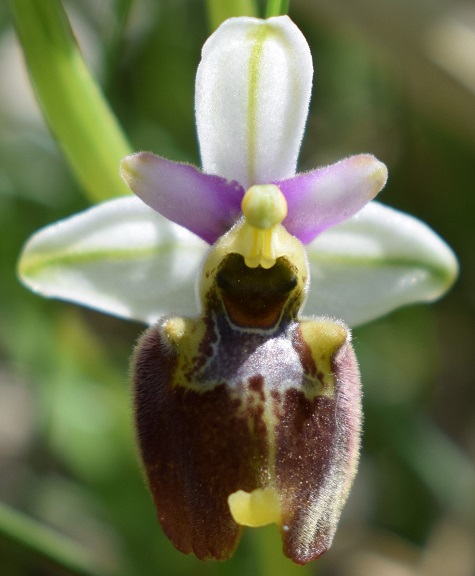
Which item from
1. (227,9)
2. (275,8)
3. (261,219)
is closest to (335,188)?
(261,219)

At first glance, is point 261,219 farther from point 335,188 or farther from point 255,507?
point 255,507

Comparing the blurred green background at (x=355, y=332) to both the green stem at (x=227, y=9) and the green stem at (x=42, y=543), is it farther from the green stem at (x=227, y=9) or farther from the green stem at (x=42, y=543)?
the green stem at (x=227, y=9)

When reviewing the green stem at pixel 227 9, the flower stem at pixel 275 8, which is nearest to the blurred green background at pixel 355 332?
the green stem at pixel 227 9

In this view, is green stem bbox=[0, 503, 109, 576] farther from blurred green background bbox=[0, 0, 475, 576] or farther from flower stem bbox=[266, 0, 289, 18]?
flower stem bbox=[266, 0, 289, 18]

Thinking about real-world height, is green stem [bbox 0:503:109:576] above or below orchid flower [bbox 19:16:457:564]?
below

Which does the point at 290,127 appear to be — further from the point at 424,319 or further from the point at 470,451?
the point at 470,451

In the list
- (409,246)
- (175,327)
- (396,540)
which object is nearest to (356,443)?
(175,327)

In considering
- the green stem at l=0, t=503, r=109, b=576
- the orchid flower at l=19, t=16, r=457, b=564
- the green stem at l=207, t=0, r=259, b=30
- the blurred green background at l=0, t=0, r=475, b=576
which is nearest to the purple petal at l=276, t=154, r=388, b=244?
the orchid flower at l=19, t=16, r=457, b=564
